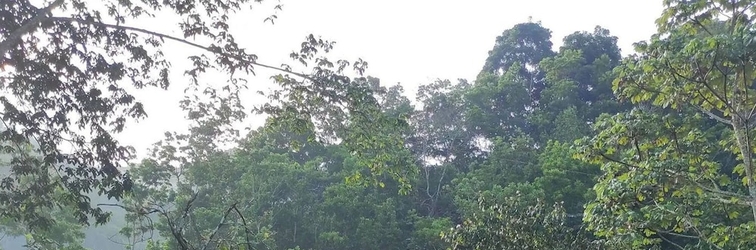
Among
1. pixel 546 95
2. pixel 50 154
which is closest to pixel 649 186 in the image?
pixel 50 154

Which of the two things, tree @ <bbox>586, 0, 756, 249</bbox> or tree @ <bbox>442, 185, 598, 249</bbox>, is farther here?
tree @ <bbox>442, 185, 598, 249</bbox>

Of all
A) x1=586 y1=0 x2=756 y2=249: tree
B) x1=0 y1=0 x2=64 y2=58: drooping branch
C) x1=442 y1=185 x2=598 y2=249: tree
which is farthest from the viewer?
x1=442 y1=185 x2=598 y2=249: tree

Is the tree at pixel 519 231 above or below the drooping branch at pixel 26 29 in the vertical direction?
below

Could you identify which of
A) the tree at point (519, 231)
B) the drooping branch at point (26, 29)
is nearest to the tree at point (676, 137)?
the tree at point (519, 231)

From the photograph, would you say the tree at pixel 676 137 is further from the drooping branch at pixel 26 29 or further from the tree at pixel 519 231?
the drooping branch at pixel 26 29

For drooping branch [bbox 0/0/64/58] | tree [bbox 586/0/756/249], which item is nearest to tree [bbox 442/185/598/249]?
tree [bbox 586/0/756/249]

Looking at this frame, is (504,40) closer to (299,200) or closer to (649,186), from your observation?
(299,200)

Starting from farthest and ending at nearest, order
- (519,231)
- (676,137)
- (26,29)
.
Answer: (519,231) < (676,137) < (26,29)

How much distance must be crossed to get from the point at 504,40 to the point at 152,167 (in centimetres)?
1394

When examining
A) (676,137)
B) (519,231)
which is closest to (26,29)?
(519,231)

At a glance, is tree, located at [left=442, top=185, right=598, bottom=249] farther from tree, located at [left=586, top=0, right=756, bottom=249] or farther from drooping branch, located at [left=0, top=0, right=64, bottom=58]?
drooping branch, located at [left=0, top=0, right=64, bottom=58]

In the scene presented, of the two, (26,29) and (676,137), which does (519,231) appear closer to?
(676,137)

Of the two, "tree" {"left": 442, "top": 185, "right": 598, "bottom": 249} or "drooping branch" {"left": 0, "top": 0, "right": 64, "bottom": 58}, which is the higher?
"drooping branch" {"left": 0, "top": 0, "right": 64, "bottom": 58}

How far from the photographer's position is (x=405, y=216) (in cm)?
1730
